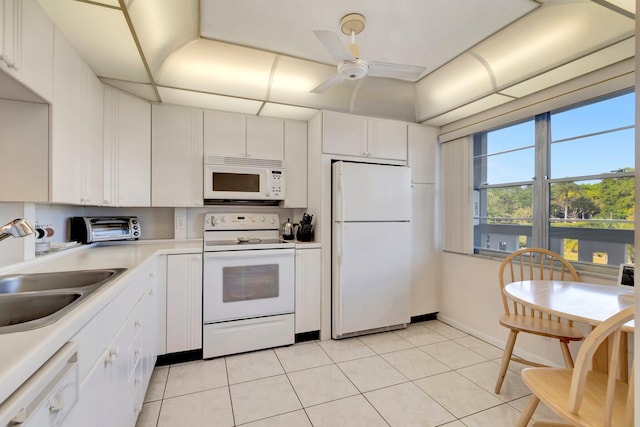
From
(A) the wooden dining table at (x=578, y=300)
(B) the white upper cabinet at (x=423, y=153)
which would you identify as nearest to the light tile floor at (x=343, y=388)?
(A) the wooden dining table at (x=578, y=300)

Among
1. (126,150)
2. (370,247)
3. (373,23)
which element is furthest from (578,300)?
(126,150)

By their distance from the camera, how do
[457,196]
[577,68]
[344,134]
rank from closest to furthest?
[577,68], [344,134], [457,196]

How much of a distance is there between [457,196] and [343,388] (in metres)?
2.25

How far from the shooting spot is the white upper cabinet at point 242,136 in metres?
2.85

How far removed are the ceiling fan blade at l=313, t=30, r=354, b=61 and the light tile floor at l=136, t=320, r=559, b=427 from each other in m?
2.21

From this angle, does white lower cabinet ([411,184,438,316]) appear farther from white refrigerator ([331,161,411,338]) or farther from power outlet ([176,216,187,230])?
power outlet ([176,216,187,230])

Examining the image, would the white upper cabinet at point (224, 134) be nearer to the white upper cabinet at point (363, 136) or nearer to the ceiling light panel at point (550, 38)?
the white upper cabinet at point (363, 136)

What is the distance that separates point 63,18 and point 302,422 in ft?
8.56

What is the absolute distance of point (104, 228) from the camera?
2.52 metres

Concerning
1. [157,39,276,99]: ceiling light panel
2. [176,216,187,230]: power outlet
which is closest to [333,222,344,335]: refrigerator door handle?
[157,39,276,99]: ceiling light panel

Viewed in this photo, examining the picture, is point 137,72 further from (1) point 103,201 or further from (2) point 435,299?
(2) point 435,299

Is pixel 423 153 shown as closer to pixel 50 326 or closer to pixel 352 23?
pixel 352 23

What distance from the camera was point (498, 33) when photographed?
80.5 inches

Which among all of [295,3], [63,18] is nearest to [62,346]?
[63,18]
